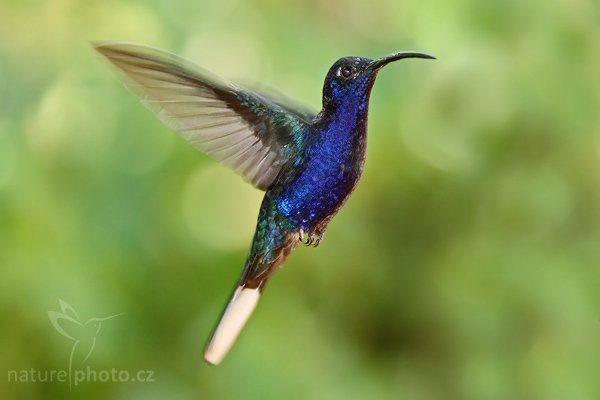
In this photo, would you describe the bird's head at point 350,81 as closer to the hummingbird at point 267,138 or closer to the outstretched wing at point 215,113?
the hummingbird at point 267,138

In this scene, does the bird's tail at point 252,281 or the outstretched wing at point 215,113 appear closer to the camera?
the outstretched wing at point 215,113

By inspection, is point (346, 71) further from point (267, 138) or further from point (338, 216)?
point (338, 216)

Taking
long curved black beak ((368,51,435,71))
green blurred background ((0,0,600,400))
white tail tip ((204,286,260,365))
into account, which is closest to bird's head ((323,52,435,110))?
long curved black beak ((368,51,435,71))

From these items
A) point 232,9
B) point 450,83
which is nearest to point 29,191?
point 232,9

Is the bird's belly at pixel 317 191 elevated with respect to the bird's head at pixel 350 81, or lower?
lower

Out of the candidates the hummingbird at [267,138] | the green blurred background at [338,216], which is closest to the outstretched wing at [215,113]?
the hummingbird at [267,138]

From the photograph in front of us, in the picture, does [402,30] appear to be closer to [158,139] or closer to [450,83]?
[450,83]

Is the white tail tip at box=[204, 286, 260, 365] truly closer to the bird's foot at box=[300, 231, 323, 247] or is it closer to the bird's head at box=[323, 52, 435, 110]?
the bird's foot at box=[300, 231, 323, 247]

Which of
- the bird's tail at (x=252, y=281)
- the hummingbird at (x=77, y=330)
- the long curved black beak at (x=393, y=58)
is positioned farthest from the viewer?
the hummingbird at (x=77, y=330)
